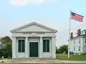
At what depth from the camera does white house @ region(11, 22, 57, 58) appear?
4688 centimetres

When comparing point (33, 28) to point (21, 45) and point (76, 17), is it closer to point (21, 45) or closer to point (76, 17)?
point (21, 45)

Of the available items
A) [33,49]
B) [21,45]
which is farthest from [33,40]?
[21,45]

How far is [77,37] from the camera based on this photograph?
9262 cm

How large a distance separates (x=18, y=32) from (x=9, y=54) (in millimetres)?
16975

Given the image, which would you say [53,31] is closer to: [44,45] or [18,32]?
[44,45]

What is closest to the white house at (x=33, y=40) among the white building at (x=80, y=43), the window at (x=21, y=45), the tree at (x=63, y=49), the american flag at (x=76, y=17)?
the window at (x=21, y=45)

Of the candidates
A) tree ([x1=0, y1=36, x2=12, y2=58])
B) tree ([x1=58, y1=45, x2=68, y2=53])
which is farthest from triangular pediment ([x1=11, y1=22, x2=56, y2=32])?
tree ([x1=58, y1=45, x2=68, y2=53])

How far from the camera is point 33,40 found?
4756 centimetres

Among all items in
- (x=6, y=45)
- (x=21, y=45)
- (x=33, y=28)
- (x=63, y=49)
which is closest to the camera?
(x=33, y=28)

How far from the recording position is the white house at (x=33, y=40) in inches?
1845

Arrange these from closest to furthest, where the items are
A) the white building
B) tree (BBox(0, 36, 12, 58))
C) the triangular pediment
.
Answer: the triangular pediment → tree (BBox(0, 36, 12, 58)) → the white building

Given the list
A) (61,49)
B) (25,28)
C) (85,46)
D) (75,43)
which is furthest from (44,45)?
(61,49)

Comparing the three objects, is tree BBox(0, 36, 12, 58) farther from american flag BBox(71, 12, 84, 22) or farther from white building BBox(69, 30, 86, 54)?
white building BBox(69, 30, 86, 54)

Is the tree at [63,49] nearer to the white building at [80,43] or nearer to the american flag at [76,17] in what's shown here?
the white building at [80,43]
